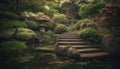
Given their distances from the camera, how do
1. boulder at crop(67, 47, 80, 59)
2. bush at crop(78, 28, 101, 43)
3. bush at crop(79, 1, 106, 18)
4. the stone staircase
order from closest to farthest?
boulder at crop(67, 47, 80, 59) < the stone staircase < bush at crop(78, 28, 101, 43) < bush at crop(79, 1, 106, 18)

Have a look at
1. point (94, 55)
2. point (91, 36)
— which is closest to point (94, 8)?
point (91, 36)

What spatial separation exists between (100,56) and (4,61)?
4.90 meters

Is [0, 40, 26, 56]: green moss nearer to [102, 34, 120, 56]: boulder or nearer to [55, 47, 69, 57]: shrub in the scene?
[55, 47, 69, 57]: shrub

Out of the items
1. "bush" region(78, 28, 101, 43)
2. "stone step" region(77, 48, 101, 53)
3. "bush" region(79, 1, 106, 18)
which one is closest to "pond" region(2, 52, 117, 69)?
"stone step" region(77, 48, 101, 53)

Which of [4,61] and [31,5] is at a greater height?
[31,5]

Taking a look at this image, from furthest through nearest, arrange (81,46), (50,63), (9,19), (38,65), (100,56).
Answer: (81,46) → (100,56) → (9,19) → (50,63) → (38,65)

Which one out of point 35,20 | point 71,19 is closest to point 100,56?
point 35,20

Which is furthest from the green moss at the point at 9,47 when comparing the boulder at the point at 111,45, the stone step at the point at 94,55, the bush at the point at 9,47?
the boulder at the point at 111,45

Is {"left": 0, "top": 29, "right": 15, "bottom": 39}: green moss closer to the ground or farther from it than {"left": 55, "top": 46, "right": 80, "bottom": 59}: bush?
farther from it

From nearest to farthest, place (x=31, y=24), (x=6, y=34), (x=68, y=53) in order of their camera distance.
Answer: (x=6, y=34)
(x=68, y=53)
(x=31, y=24)

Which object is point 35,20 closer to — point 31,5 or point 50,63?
point 31,5

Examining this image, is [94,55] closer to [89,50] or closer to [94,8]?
[89,50]

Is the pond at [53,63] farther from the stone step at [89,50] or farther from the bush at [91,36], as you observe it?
the bush at [91,36]

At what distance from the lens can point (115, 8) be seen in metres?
11.6
